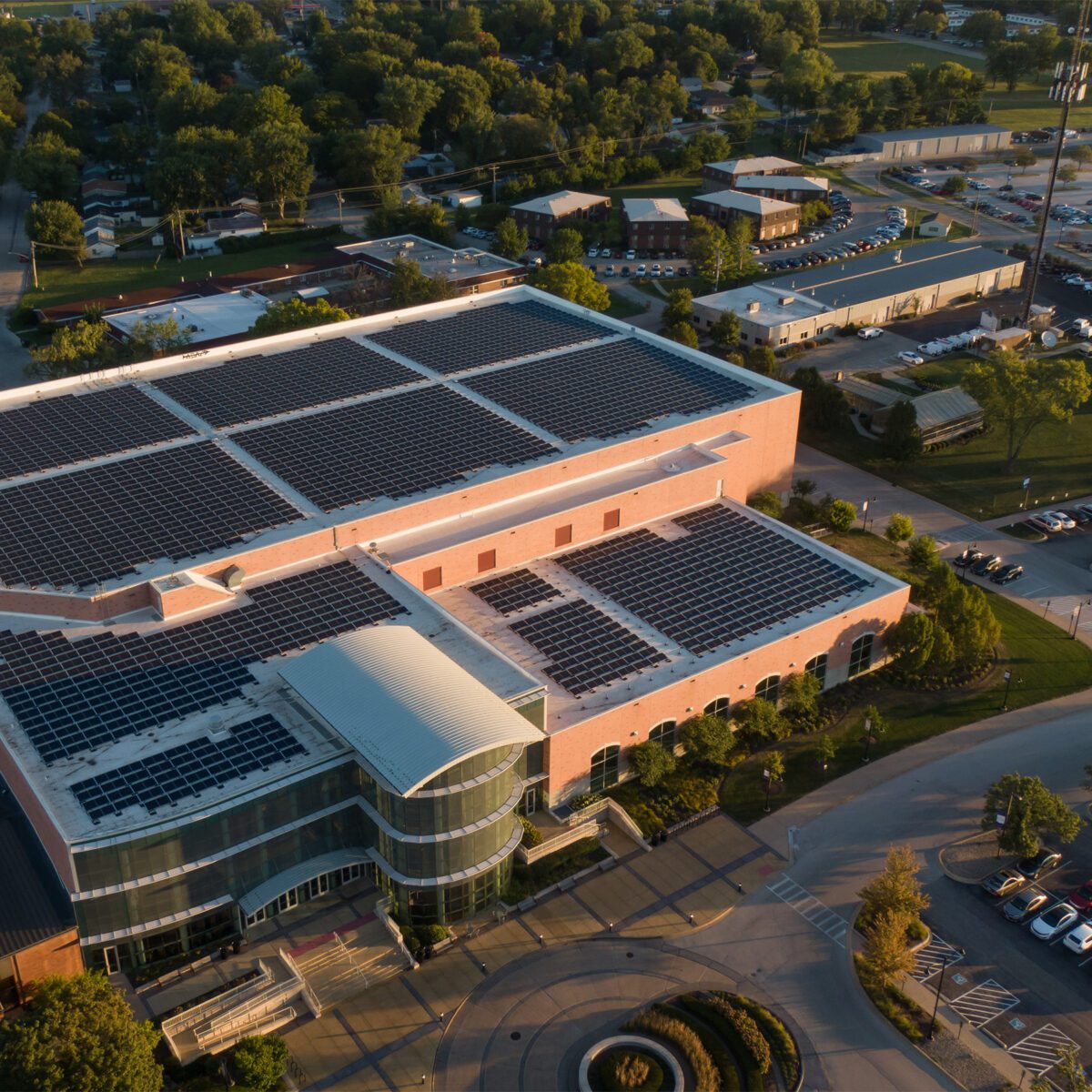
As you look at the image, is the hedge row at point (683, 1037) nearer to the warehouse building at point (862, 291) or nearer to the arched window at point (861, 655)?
the arched window at point (861, 655)

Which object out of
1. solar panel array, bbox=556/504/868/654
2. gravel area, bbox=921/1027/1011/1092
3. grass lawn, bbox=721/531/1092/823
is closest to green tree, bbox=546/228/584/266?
solar panel array, bbox=556/504/868/654

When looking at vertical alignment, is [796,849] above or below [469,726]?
below

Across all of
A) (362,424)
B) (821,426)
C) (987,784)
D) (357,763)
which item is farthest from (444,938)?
(821,426)

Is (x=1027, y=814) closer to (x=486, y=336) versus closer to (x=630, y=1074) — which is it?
(x=630, y=1074)

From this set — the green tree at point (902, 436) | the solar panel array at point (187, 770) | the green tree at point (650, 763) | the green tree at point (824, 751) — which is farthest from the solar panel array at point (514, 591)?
the green tree at point (902, 436)

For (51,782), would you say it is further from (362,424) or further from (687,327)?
(687,327)

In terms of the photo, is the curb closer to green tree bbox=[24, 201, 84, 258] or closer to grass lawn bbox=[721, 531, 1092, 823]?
grass lawn bbox=[721, 531, 1092, 823]

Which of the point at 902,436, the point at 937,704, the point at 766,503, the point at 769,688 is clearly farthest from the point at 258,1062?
the point at 902,436

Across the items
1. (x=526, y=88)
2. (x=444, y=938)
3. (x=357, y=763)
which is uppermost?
(x=526, y=88)
